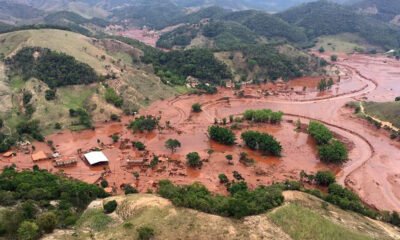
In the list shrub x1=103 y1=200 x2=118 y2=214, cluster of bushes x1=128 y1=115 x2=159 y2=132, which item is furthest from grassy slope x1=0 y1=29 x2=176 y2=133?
shrub x1=103 y1=200 x2=118 y2=214

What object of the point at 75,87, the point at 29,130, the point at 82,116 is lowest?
the point at 82,116

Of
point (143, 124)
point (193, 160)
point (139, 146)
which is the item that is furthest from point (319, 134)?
point (143, 124)

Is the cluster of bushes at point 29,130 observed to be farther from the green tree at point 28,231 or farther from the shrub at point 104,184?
the green tree at point 28,231

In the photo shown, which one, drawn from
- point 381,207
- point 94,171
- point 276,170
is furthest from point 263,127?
point 94,171

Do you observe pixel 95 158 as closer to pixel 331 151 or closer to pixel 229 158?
pixel 229 158

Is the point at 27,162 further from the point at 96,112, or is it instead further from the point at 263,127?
the point at 263,127

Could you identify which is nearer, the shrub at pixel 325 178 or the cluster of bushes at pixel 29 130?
the shrub at pixel 325 178

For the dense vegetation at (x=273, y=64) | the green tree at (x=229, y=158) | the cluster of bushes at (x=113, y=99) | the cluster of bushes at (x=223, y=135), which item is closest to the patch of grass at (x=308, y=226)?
the green tree at (x=229, y=158)
